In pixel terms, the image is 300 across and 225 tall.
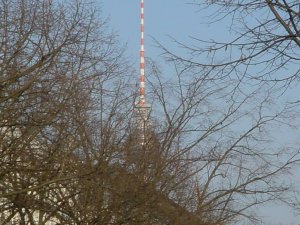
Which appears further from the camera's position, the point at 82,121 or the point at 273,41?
the point at 82,121

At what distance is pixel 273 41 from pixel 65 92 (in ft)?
15.7

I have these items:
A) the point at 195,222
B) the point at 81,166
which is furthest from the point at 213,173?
the point at 81,166

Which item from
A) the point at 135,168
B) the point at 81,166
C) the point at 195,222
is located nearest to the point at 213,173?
the point at 195,222

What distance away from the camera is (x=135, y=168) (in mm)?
14625

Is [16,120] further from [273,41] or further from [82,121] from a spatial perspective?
[273,41]

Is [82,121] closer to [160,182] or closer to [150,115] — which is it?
[160,182]

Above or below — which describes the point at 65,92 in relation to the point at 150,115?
below

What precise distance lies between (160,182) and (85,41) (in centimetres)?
478

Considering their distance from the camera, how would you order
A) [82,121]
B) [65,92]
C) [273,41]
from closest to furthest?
1. [273,41]
2. [65,92]
3. [82,121]

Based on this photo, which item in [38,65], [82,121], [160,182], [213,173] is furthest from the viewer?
[213,173]

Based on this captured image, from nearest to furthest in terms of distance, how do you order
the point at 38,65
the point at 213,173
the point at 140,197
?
the point at 38,65 → the point at 140,197 → the point at 213,173

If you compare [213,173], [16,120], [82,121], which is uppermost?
[213,173]

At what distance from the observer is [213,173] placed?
18.1m

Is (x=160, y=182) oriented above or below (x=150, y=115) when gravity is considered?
below
